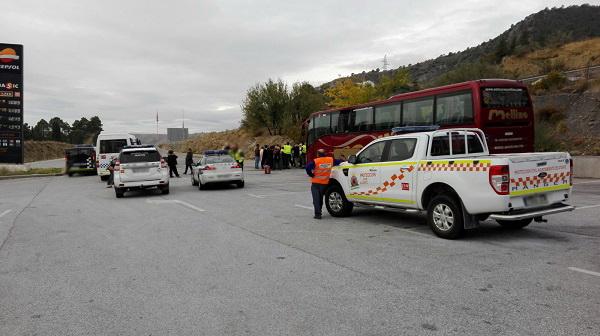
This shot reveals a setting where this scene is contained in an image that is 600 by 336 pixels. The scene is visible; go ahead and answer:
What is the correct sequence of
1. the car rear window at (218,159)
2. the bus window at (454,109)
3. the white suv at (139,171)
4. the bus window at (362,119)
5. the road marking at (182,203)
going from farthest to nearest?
the bus window at (362,119) → the car rear window at (218,159) → the bus window at (454,109) → the white suv at (139,171) → the road marking at (182,203)

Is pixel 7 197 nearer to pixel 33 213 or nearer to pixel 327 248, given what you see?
pixel 33 213

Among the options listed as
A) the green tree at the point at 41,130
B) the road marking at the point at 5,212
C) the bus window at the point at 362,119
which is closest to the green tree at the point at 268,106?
the bus window at the point at 362,119

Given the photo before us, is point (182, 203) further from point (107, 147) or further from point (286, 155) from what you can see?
point (286, 155)

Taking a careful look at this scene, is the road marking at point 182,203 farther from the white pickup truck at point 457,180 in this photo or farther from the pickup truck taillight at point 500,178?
the pickup truck taillight at point 500,178

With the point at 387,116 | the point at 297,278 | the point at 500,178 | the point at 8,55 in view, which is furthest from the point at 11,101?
the point at 500,178

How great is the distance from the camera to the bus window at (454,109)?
15.3 m

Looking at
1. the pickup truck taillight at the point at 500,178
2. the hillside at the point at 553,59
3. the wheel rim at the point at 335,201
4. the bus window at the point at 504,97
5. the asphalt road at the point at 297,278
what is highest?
the hillside at the point at 553,59

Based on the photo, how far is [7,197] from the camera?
54.6 ft

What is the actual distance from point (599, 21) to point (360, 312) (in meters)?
108

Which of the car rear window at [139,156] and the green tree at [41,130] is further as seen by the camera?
the green tree at [41,130]

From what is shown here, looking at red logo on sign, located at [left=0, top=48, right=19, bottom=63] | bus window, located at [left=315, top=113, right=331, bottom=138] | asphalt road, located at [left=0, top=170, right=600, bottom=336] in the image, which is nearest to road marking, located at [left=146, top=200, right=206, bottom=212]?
asphalt road, located at [left=0, top=170, right=600, bottom=336]

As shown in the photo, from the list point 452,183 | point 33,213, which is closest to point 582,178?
point 452,183

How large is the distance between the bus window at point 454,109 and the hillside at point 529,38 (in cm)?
5224

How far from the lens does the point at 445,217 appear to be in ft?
24.7
